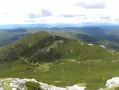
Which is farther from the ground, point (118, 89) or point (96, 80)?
point (118, 89)

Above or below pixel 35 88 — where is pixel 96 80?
below

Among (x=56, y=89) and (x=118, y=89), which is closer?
(x=118, y=89)

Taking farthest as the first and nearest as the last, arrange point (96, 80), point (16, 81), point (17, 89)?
point (96, 80) → point (16, 81) → point (17, 89)

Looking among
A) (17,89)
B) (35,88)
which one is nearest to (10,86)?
(17,89)

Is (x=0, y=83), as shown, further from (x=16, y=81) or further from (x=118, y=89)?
(x=118, y=89)

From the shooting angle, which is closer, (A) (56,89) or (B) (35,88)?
(B) (35,88)

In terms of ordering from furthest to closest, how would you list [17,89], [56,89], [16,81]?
1. [56,89]
2. [16,81]
3. [17,89]

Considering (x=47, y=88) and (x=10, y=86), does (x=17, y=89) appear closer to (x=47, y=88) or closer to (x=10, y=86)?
(x=10, y=86)

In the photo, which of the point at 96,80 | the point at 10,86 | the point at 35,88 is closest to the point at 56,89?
the point at 35,88

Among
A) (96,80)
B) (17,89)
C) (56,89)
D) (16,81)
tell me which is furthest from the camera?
(96,80)
